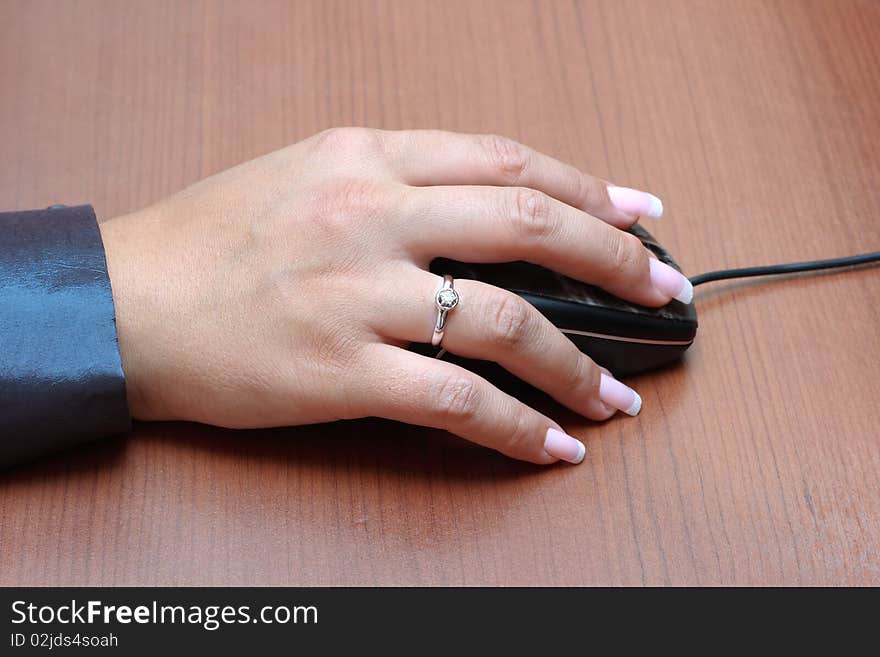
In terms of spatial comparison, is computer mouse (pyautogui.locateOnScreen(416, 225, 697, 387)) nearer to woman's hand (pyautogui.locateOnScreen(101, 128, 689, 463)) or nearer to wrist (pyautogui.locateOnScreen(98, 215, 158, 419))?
woman's hand (pyautogui.locateOnScreen(101, 128, 689, 463))

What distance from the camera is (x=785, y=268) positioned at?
0.69 metres

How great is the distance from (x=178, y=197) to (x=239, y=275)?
94 mm

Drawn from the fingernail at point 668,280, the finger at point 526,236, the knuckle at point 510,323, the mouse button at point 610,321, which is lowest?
the knuckle at point 510,323

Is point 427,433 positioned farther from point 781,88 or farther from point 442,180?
point 781,88

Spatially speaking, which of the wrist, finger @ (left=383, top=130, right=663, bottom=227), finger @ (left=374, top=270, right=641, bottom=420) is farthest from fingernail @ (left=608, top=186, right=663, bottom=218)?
the wrist

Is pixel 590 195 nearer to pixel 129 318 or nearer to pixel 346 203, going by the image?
pixel 346 203

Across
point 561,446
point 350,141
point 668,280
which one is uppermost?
point 350,141

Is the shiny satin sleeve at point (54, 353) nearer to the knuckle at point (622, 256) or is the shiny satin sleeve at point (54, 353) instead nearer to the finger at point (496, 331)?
the finger at point (496, 331)

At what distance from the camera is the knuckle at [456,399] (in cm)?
57

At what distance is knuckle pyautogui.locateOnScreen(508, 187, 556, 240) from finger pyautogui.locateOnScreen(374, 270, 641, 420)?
4cm

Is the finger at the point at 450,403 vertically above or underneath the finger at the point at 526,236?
underneath

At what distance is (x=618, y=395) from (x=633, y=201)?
15 centimetres

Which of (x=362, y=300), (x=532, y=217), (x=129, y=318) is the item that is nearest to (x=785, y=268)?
(x=532, y=217)

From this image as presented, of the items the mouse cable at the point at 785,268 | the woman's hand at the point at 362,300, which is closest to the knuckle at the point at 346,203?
the woman's hand at the point at 362,300
